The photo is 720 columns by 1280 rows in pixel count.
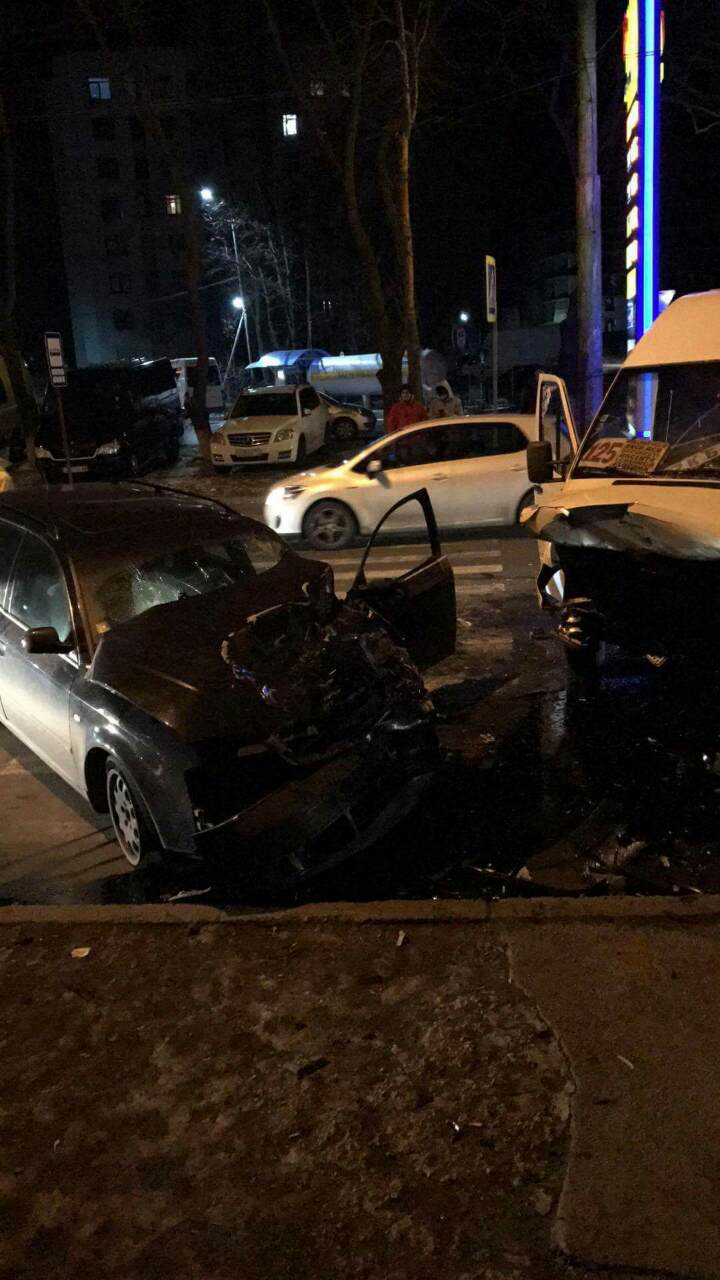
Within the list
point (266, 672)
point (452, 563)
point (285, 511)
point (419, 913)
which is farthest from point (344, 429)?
point (419, 913)

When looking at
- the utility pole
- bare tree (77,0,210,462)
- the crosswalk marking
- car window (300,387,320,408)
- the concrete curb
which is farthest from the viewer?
car window (300,387,320,408)

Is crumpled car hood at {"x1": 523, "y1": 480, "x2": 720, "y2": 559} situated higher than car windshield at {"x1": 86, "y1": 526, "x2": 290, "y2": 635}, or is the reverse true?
crumpled car hood at {"x1": 523, "y1": 480, "x2": 720, "y2": 559}

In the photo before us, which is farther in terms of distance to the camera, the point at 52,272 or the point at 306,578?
the point at 52,272

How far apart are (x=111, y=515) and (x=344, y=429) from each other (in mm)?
20811

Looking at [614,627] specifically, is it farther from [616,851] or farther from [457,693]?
[457,693]

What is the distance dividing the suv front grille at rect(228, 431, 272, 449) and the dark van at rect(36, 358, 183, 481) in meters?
2.13

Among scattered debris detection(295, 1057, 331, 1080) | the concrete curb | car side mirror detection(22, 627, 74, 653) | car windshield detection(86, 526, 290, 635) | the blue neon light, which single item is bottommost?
scattered debris detection(295, 1057, 331, 1080)

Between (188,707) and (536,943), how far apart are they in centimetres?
184

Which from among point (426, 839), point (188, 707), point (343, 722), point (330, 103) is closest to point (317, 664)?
point (343, 722)

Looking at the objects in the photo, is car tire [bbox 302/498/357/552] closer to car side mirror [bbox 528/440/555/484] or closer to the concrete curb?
car side mirror [bbox 528/440/555/484]

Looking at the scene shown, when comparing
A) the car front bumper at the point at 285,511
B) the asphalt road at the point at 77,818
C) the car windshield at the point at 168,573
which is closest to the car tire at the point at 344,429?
the car front bumper at the point at 285,511

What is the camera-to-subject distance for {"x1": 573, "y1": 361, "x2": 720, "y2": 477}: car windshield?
6508 millimetres

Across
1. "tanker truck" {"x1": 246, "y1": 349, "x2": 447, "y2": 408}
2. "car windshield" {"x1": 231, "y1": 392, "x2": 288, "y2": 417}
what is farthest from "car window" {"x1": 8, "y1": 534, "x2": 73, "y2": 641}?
"tanker truck" {"x1": 246, "y1": 349, "x2": 447, "y2": 408}

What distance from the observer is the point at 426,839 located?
17.4ft
